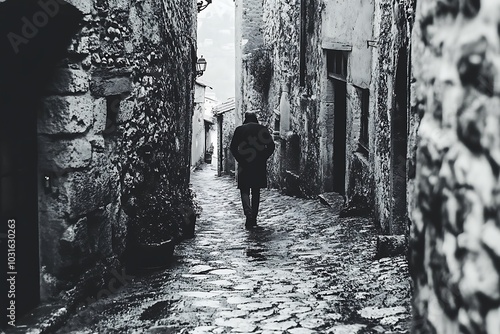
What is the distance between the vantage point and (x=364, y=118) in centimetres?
806

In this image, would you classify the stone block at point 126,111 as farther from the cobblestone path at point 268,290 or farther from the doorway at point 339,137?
the doorway at point 339,137

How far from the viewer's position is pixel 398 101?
5.80 meters

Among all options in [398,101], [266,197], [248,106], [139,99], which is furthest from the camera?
[248,106]

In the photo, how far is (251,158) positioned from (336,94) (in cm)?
260

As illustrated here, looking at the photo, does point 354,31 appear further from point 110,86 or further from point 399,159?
point 110,86

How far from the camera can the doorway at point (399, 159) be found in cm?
579

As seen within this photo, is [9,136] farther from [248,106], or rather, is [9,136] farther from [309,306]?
[248,106]

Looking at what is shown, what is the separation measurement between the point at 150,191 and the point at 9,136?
1963mm

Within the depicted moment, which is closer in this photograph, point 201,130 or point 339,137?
point 339,137

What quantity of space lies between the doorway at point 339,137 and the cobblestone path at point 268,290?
237cm

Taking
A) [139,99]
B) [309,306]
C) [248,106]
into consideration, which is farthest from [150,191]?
[248,106]

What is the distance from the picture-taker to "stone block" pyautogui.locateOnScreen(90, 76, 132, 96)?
4129 mm
